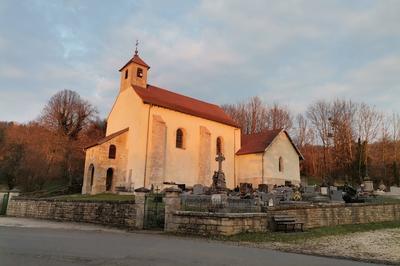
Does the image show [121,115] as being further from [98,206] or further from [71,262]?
[71,262]

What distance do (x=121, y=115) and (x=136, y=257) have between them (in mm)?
25259

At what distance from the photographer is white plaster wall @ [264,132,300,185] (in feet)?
110

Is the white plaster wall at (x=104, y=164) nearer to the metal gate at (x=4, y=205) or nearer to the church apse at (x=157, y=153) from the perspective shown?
the church apse at (x=157, y=153)

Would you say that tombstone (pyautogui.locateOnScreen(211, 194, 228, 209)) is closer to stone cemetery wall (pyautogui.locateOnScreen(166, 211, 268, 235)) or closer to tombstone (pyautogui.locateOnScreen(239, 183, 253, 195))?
stone cemetery wall (pyautogui.locateOnScreen(166, 211, 268, 235))

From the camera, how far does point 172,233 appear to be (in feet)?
41.3

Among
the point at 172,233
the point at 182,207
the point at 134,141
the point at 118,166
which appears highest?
the point at 134,141

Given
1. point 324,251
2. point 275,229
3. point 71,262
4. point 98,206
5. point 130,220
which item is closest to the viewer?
point 71,262

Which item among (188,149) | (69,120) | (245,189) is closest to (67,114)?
(69,120)

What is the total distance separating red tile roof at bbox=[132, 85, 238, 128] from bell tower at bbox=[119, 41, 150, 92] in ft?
2.98

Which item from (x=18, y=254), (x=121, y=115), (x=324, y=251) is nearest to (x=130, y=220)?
(x=18, y=254)

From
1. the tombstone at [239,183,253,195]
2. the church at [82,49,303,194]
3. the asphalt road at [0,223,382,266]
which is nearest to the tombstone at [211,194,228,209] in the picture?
the asphalt road at [0,223,382,266]

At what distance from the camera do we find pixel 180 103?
109 feet

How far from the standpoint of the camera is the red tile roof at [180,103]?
2992 cm

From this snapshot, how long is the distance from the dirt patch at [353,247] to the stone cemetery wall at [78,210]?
23.3 ft
